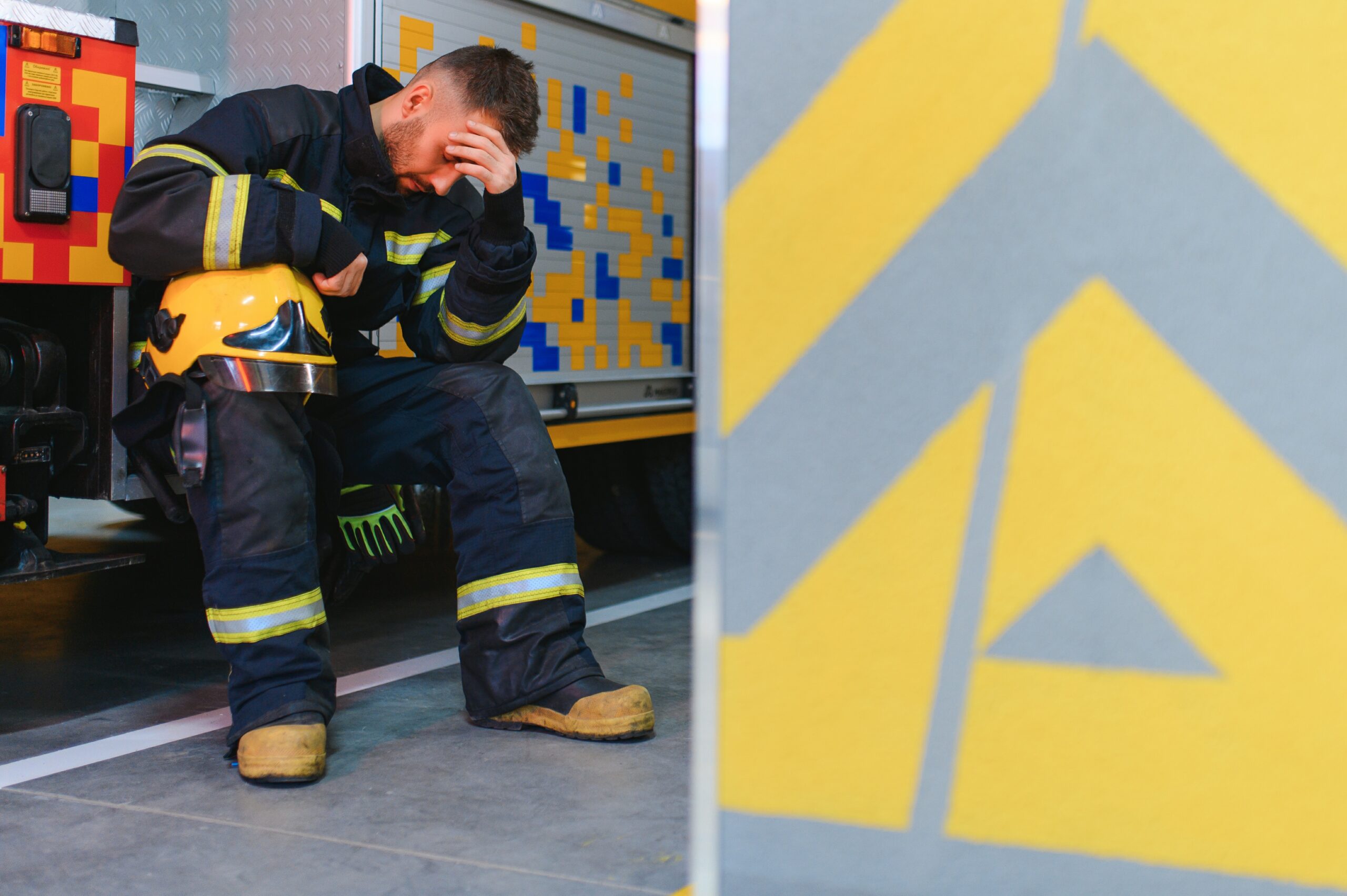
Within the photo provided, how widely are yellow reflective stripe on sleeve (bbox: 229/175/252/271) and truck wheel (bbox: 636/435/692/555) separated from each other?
8.60 feet

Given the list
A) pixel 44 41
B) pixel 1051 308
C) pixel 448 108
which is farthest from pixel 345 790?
pixel 1051 308

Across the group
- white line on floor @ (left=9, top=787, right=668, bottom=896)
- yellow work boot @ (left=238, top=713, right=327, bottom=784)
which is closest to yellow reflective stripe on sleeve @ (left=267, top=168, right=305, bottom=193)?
yellow work boot @ (left=238, top=713, right=327, bottom=784)

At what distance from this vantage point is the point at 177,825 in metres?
2.32

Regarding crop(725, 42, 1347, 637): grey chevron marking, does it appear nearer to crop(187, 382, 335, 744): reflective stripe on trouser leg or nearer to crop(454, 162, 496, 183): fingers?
crop(187, 382, 335, 744): reflective stripe on trouser leg

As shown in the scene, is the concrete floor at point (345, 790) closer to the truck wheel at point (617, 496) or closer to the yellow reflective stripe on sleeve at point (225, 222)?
the yellow reflective stripe on sleeve at point (225, 222)

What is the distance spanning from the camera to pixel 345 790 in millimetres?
2533

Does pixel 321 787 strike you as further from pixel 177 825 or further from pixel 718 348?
pixel 718 348

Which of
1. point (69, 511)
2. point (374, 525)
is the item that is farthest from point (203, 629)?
point (69, 511)

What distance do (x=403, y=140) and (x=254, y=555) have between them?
0.93 meters

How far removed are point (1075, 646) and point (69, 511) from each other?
5.37 metres

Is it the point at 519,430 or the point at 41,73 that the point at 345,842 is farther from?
the point at 41,73

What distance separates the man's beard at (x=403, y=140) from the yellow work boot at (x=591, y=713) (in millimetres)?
1131

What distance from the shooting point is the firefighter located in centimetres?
263

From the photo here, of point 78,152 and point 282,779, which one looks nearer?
point 282,779
